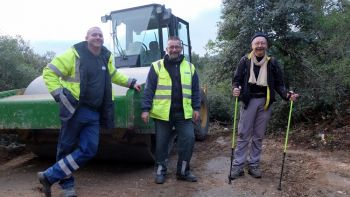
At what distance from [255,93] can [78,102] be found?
7.33 feet

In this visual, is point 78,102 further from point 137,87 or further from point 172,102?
point 172,102

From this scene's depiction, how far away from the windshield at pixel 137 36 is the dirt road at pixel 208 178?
1983 millimetres

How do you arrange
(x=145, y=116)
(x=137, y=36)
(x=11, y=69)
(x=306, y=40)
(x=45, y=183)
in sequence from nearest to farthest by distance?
(x=45, y=183), (x=145, y=116), (x=137, y=36), (x=306, y=40), (x=11, y=69)

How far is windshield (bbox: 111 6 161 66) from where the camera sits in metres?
7.11

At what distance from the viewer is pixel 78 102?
427 cm

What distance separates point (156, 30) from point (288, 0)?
10.4 ft

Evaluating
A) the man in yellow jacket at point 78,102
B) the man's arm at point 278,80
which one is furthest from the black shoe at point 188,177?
the man's arm at point 278,80

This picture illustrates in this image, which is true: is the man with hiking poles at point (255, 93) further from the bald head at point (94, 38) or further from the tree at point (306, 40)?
the tree at point (306, 40)

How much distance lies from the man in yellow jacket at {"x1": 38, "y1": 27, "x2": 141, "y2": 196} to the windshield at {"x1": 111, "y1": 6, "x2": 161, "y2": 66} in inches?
102

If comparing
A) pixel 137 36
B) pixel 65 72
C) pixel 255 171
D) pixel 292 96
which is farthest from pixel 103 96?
pixel 137 36

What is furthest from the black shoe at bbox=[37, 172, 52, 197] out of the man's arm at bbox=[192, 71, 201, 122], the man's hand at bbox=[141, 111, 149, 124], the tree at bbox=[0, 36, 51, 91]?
the tree at bbox=[0, 36, 51, 91]

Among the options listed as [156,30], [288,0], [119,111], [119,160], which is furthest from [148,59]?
[288,0]

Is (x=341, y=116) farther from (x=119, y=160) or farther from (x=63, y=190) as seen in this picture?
(x=63, y=190)

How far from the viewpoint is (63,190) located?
4.45 m
